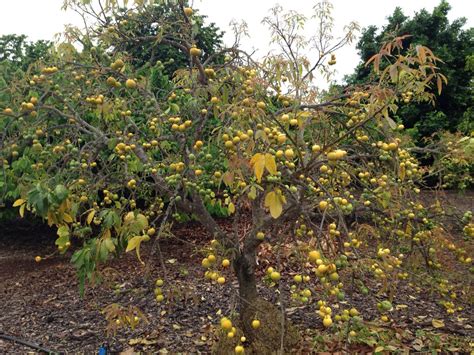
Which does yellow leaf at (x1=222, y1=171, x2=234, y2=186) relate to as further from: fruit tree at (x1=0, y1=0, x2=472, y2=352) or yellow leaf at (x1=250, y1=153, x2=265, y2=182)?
yellow leaf at (x1=250, y1=153, x2=265, y2=182)

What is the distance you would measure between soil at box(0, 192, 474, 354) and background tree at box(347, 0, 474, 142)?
7.64 meters

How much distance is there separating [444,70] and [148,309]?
1092 cm

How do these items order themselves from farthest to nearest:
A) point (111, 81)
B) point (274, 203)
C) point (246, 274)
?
point (246, 274)
point (111, 81)
point (274, 203)

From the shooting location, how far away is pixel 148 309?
4121 millimetres

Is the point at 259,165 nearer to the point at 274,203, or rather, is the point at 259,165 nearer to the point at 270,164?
the point at 270,164

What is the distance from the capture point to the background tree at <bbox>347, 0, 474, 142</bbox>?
1109 cm

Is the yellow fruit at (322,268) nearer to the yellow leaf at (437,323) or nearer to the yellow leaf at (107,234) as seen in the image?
the yellow leaf at (107,234)

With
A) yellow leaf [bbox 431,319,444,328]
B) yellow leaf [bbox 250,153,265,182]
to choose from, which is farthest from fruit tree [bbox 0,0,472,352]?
yellow leaf [bbox 431,319,444,328]

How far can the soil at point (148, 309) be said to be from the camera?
3428 mm

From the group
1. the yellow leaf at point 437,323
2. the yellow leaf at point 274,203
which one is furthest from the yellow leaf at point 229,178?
the yellow leaf at point 437,323

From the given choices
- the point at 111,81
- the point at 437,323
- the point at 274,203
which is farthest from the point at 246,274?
the point at 437,323

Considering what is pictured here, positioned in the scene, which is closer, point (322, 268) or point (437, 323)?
point (322, 268)

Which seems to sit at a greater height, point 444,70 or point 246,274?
point 444,70

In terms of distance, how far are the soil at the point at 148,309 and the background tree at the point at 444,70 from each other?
7636 mm
